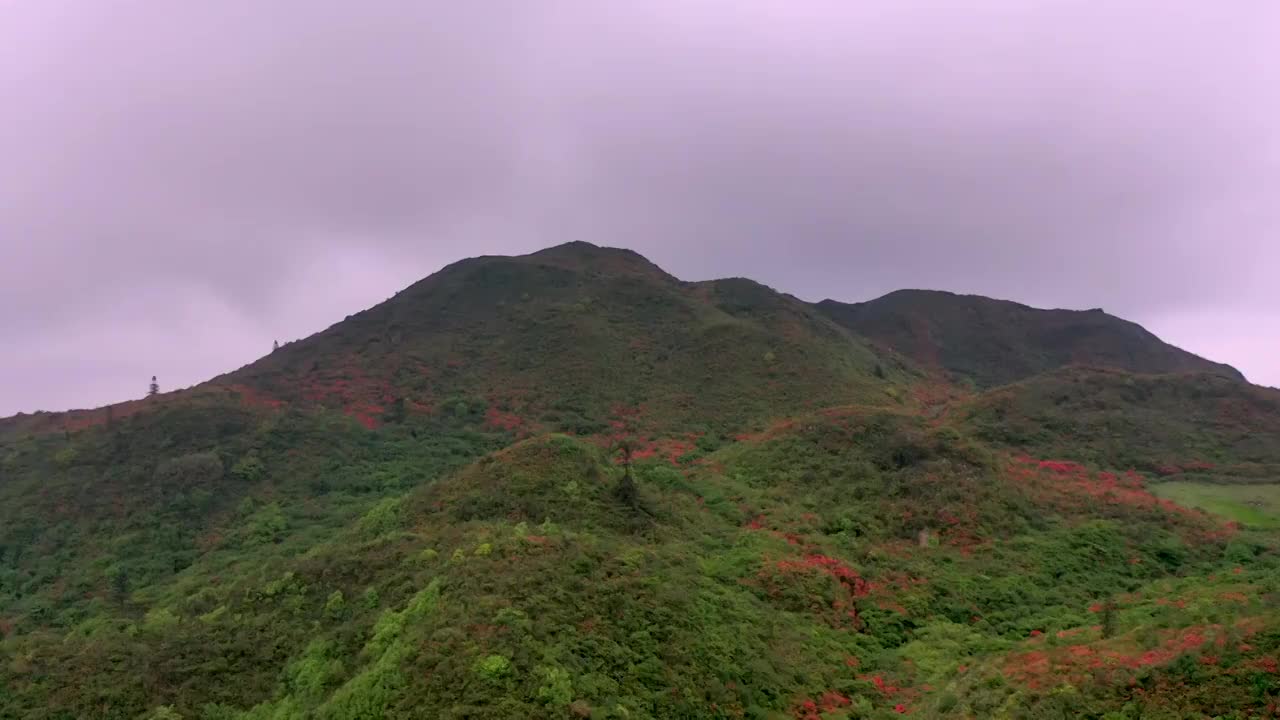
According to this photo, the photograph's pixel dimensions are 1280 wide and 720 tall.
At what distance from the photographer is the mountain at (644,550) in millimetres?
12453

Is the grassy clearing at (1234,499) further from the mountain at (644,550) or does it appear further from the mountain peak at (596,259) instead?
the mountain peak at (596,259)

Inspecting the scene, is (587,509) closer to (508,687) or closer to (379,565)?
(379,565)

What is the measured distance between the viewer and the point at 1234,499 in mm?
26344

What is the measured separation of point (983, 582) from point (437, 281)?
57091 mm

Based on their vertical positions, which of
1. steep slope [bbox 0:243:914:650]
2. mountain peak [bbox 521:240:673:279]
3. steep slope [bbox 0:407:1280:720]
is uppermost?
mountain peak [bbox 521:240:673:279]

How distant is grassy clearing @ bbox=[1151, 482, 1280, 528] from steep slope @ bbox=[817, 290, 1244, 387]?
132 ft

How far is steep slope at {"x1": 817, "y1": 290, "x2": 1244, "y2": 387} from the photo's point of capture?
72938 mm

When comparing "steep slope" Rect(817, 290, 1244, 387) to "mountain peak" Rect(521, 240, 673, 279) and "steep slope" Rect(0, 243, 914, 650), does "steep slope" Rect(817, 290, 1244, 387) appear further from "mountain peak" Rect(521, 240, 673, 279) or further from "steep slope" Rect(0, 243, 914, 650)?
"mountain peak" Rect(521, 240, 673, 279)

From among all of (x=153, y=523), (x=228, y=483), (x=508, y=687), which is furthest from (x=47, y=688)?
(x=228, y=483)

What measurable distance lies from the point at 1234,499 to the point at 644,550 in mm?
23199

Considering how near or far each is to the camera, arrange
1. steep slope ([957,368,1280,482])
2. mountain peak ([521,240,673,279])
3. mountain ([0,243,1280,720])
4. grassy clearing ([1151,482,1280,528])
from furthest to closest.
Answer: mountain peak ([521,240,673,279]) < steep slope ([957,368,1280,482]) < grassy clearing ([1151,482,1280,528]) < mountain ([0,243,1280,720])

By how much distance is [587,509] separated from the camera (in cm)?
2027

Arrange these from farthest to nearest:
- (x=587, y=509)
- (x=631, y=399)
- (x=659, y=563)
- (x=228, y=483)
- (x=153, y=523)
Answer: (x=631, y=399) < (x=228, y=483) < (x=153, y=523) < (x=587, y=509) < (x=659, y=563)

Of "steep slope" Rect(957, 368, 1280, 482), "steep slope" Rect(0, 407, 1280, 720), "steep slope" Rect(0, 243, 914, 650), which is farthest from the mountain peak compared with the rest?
"steep slope" Rect(0, 407, 1280, 720)
